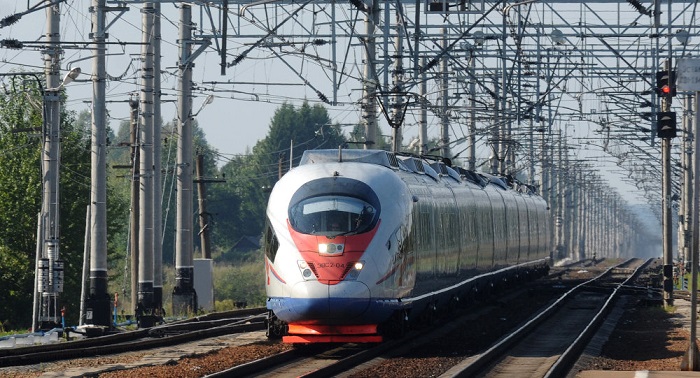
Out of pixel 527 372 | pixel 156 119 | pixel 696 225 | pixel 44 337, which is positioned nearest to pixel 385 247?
pixel 527 372

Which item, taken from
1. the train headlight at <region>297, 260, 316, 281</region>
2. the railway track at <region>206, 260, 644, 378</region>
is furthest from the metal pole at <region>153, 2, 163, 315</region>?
the train headlight at <region>297, 260, 316, 281</region>

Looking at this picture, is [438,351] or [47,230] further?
[47,230]

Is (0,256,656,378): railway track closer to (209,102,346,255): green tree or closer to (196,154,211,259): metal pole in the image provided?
(196,154,211,259): metal pole

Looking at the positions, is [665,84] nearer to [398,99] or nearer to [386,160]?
[386,160]

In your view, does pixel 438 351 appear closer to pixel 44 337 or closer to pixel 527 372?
pixel 527 372

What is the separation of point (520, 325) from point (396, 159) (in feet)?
17.8

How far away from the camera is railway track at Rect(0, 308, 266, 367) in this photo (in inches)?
854

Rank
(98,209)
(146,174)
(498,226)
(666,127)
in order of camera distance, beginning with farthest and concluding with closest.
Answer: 1. (498,226)
2. (146,174)
3. (98,209)
4. (666,127)

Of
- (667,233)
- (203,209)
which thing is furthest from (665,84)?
(203,209)

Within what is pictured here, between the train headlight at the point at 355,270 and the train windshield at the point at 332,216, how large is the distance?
498 mm

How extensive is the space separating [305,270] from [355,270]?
757mm

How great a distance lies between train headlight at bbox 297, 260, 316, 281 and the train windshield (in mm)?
491

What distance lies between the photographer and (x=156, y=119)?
3753 cm

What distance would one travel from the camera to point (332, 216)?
21344mm
